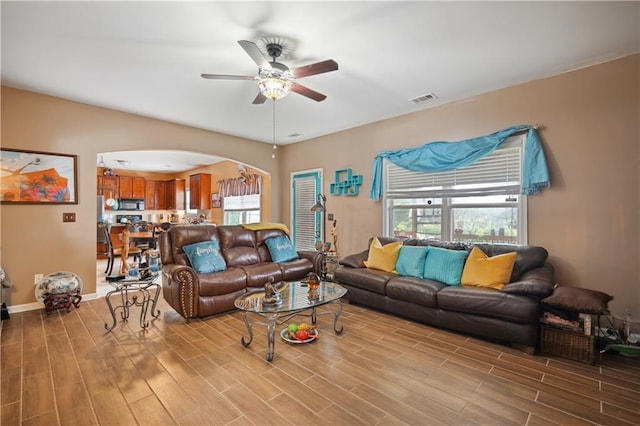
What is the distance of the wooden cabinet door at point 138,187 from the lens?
931 cm

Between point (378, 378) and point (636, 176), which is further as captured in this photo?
point (636, 176)

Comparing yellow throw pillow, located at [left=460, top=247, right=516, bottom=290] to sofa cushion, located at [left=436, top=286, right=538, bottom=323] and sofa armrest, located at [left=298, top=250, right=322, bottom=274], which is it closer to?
sofa cushion, located at [left=436, top=286, right=538, bottom=323]

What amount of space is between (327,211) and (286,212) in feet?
4.15

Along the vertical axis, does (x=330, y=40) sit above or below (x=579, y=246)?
above

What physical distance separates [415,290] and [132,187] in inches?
368

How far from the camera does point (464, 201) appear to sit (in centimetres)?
402

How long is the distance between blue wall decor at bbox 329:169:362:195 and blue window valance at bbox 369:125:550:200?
36 cm

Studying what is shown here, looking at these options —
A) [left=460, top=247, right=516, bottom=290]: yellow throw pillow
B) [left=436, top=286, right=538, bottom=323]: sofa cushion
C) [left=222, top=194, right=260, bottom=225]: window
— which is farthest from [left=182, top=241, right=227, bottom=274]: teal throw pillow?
[left=222, top=194, right=260, bottom=225]: window

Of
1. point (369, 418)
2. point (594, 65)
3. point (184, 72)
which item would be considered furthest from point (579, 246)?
point (184, 72)

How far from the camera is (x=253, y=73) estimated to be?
10.8 ft

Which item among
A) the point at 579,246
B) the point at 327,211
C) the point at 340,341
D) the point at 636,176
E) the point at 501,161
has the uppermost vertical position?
the point at 501,161

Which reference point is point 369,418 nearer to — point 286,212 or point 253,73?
point 253,73

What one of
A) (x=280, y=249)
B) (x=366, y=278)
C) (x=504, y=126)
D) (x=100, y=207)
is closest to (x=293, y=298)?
(x=366, y=278)

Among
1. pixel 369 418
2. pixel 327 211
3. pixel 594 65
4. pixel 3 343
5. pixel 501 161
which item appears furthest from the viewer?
pixel 327 211
